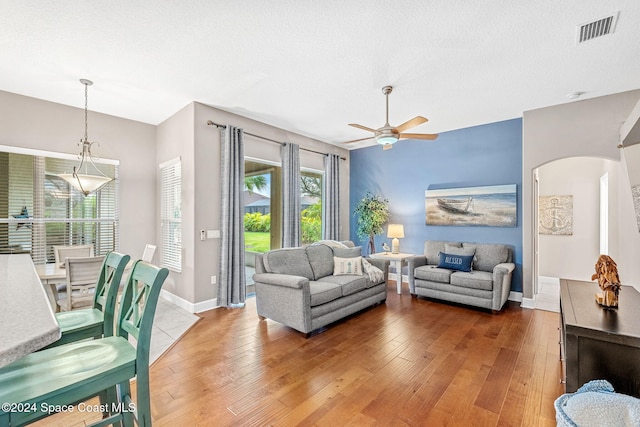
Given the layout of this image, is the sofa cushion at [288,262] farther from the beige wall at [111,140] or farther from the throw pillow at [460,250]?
the beige wall at [111,140]

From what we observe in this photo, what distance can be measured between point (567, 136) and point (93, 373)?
5541 millimetres

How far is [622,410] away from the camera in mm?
1390

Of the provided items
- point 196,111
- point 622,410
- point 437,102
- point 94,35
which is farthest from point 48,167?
point 622,410

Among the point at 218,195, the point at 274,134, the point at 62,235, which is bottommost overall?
the point at 62,235

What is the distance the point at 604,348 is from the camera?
1.77 m

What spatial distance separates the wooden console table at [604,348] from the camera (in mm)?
1701

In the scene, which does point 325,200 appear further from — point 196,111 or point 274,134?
point 196,111

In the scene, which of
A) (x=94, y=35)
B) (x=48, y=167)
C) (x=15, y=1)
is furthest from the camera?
(x=48, y=167)

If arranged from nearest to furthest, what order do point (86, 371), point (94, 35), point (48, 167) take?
point (86, 371)
point (94, 35)
point (48, 167)

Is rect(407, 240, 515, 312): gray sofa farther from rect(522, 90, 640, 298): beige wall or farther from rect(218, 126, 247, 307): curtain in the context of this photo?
rect(218, 126, 247, 307): curtain

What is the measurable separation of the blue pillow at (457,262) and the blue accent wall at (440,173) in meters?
0.72

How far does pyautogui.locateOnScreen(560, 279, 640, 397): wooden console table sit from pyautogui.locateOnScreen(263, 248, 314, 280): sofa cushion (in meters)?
2.80

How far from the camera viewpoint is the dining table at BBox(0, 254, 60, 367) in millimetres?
718

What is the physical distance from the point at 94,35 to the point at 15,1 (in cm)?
49
